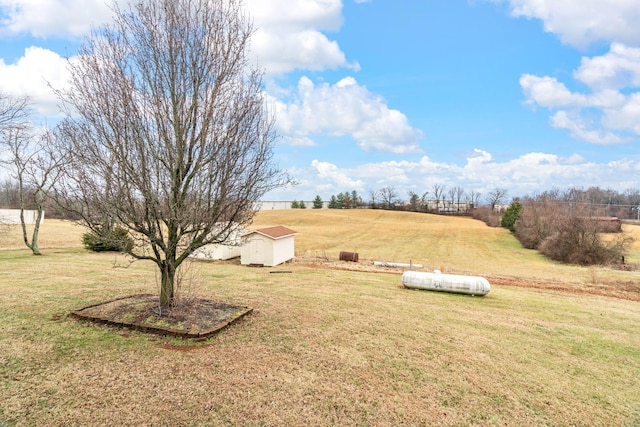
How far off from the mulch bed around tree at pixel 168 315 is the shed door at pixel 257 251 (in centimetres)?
1226

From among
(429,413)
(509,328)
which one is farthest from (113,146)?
(509,328)

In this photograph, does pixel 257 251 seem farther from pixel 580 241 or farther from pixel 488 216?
pixel 488 216

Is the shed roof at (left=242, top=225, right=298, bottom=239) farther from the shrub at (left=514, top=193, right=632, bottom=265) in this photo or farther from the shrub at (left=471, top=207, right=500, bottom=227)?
the shrub at (left=471, top=207, right=500, bottom=227)

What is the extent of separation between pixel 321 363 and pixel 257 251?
610 inches

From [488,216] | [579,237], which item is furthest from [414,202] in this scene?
[579,237]

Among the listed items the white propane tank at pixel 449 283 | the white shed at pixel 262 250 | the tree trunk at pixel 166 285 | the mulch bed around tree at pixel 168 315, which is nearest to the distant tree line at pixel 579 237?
the white propane tank at pixel 449 283

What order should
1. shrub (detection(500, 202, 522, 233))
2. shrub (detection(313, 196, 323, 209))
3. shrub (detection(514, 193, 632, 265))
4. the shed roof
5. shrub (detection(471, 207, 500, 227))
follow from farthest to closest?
shrub (detection(313, 196, 323, 209)), shrub (detection(471, 207, 500, 227)), shrub (detection(500, 202, 522, 233)), shrub (detection(514, 193, 632, 265)), the shed roof

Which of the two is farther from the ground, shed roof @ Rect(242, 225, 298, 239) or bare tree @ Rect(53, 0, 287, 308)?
bare tree @ Rect(53, 0, 287, 308)

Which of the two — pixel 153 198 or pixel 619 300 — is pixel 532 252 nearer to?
pixel 619 300

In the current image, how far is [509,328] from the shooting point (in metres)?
8.61

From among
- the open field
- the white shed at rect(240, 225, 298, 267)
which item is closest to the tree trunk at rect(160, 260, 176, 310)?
the open field

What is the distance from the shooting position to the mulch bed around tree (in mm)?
6410

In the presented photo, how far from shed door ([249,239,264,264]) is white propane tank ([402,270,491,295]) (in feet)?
32.6

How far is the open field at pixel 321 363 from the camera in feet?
14.0
